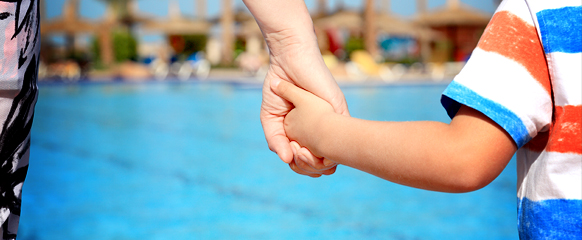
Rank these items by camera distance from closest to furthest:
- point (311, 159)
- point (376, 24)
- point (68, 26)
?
point (311, 159)
point (376, 24)
point (68, 26)

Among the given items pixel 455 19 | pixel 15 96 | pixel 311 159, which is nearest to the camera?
pixel 15 96

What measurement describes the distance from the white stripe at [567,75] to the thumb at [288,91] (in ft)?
1.47

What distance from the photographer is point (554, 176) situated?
70cm

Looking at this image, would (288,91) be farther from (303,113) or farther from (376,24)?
(376,24)

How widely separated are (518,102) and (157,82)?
1891 cm

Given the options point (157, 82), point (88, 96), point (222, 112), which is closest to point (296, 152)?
point (222, 112)

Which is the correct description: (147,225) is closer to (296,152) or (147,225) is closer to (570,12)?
(296,152)

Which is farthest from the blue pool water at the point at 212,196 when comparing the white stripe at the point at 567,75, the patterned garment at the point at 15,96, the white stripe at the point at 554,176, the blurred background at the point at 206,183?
the white stripe at the point at 567,75

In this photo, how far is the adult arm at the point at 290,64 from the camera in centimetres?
98

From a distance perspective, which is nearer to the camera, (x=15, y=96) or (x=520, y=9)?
(x=520, y=9)

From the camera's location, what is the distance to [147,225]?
3.69m

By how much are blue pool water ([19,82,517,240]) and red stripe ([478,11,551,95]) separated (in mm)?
2871

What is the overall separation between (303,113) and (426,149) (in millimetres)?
293

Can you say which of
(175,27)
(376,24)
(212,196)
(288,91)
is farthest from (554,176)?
(175,27)
